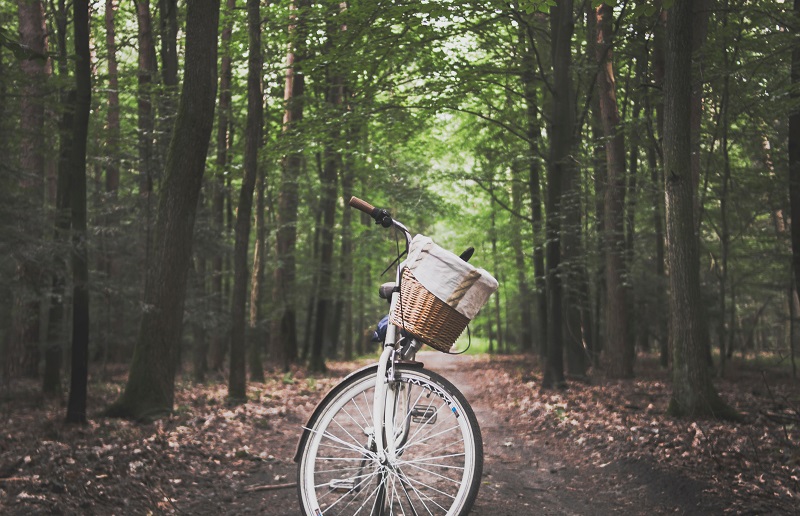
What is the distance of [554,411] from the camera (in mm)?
9305

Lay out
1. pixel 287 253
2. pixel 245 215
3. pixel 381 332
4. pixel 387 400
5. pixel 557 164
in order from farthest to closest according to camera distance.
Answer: pixel 287 253, pixel 557 164, pixel 245 215, pixel 381 332, pixel 387 400

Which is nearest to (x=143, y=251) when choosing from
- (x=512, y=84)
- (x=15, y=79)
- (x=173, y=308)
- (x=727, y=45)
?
(x=173, y=308)

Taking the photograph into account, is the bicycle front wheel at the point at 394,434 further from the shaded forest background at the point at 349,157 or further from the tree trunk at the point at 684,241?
the tree trunk at the point at 684,241

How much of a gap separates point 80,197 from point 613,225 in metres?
9.49

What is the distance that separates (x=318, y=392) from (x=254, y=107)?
6.00 metres

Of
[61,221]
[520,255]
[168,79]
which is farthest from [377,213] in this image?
[520,255]

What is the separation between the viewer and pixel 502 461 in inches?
262

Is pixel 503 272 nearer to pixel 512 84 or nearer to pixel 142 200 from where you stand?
pixel 512 84

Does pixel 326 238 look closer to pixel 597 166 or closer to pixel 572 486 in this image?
pixel 597 166

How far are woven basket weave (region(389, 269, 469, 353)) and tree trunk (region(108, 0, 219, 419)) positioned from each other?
5616 millimetres

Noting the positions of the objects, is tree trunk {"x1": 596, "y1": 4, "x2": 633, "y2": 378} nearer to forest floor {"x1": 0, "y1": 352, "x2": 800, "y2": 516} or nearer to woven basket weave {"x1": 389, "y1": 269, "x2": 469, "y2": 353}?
forest floor {"x1": 0, "y1": 352, "x2": 800, "y2": 516}

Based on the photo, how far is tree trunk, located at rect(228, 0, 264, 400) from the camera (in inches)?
432

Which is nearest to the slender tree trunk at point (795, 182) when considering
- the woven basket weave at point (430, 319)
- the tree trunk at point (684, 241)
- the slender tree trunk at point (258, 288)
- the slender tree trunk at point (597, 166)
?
the slender tree trunk at point (597, 166)

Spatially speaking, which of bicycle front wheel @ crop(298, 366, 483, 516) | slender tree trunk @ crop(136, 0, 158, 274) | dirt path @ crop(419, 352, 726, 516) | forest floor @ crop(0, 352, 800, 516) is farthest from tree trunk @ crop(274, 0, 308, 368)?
bicycle front wheel @ crop(298, 366, 483, 516)
